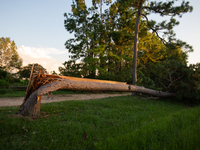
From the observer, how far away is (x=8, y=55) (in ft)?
84.4

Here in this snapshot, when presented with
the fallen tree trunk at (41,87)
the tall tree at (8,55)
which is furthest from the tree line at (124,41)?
the tall tree at (8,55)

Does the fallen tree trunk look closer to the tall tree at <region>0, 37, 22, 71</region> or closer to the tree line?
the tree line

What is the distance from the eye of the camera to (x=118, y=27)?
19.9 metres

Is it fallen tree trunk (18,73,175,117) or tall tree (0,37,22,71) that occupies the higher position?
tall tree (0,37,22,71)

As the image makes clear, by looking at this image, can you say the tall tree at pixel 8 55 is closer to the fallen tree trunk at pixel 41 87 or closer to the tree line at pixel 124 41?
the tree line at pixel 124 41

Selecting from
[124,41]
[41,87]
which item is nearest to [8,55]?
[124,41]

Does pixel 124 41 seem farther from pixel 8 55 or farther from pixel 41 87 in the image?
pixel 8 55

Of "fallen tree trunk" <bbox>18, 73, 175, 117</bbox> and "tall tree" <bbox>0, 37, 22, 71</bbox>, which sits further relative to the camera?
"tall tree" <bbox>0, 37, 22, 71</bbox>

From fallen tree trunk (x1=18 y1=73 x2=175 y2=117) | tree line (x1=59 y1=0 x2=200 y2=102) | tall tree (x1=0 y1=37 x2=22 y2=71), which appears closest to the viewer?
fallen tree trunk (x1=18 y1=73 x2=175 y2=117)

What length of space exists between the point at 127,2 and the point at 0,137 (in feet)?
41.1

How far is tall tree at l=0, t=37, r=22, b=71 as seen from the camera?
25.3 metres

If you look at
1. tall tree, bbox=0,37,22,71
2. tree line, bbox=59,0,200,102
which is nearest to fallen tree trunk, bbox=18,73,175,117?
tree line, bbox=59,0,200,102

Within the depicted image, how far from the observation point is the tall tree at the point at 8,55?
25328 mm

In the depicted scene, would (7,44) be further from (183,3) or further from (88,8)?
(183,3)
